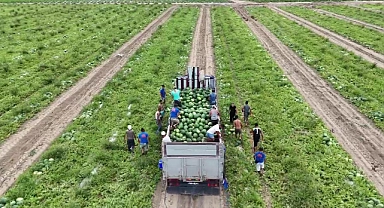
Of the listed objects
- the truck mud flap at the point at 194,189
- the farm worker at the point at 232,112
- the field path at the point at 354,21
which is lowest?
the truck mud flap at the point at 194,189

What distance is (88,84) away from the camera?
26484 millimetres

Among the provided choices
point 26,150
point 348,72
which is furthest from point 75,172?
point 348,72

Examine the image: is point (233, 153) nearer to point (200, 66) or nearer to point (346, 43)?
point (200, 66)

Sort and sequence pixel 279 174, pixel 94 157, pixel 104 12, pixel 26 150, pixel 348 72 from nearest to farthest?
pixel 279 174
pixel 94 157
pixel 26 150
pixel 348 72
pixel 104 12

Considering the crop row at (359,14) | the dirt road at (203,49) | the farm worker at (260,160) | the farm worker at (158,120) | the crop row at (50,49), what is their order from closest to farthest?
the farm worker at (260,160) → the farm worker at (158,120) → the crop row at (50,49) → the dirt road at (203,49) → the crop row at (359,14)

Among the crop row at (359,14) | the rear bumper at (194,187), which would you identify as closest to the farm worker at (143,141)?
the rear bumper at (194,187)

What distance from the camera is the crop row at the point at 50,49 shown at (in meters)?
23.4

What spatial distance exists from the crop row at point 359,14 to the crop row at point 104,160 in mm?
40911

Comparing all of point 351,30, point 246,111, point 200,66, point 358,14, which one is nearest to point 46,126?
point 246,111

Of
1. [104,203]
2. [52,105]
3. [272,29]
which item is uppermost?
[272,29]

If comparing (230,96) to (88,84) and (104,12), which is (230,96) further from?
(104,12)

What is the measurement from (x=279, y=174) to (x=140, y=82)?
14.5 metres

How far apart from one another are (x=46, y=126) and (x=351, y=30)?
4098cm

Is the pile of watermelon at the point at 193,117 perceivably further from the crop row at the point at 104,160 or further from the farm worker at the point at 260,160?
the farm worker at the point at 260,160
